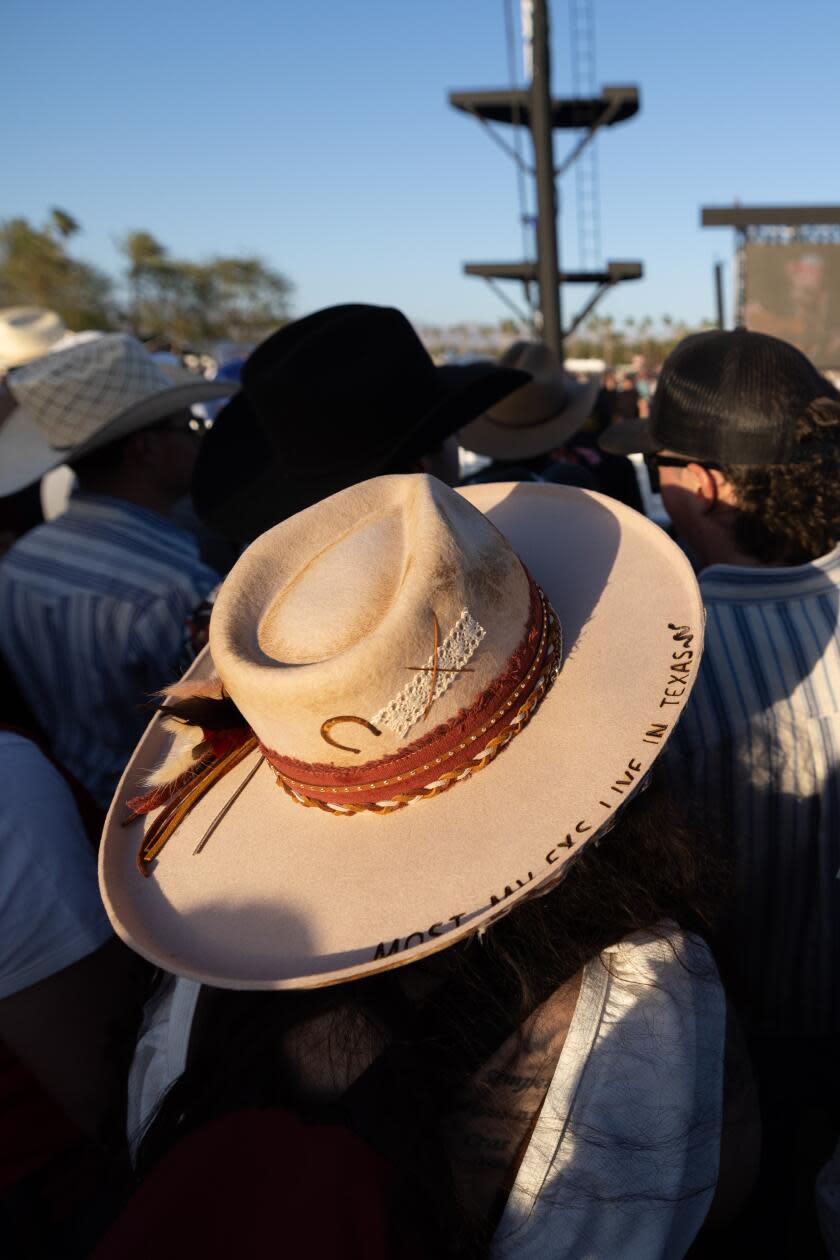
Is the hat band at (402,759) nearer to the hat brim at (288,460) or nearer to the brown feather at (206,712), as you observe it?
the brown feather at (206,712)

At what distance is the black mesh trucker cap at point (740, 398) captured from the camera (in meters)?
1.88

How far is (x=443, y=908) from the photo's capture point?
991mm

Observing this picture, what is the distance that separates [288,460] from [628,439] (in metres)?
1.12

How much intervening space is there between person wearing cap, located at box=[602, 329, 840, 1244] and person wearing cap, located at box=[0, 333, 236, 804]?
1.56 metres

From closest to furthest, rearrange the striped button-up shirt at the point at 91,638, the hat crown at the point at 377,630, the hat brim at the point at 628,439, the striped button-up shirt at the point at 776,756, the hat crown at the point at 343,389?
the hat crown at the point at 377,630 < the striped button-up shirt at the point at 776,756 < the hat crown at the point at 343,389 < the hat brim at the point at 628,439 < the striped button-up shirt at the point at 91,638

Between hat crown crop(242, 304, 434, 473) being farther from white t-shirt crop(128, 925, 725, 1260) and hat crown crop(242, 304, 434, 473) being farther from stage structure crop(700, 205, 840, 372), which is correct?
stage structure crop(700, 205, 840, 372)

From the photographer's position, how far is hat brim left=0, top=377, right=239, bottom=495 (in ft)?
9.33

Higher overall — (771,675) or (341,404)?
(341,404)

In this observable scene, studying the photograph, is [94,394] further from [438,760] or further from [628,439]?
[438,760]

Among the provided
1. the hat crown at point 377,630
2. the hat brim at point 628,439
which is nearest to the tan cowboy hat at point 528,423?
the hat brim at point 628,439

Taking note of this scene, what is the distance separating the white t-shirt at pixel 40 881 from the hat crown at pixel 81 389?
1.69m

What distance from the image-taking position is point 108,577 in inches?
103

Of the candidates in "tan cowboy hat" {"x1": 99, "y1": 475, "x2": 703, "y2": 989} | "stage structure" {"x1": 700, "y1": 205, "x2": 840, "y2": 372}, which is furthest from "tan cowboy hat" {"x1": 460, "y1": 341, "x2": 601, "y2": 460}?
"stage structure" {"x1": 700, "y1": 205, "x2": 840, "y2": 372}

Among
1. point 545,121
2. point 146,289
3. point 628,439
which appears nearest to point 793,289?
point 545,121
